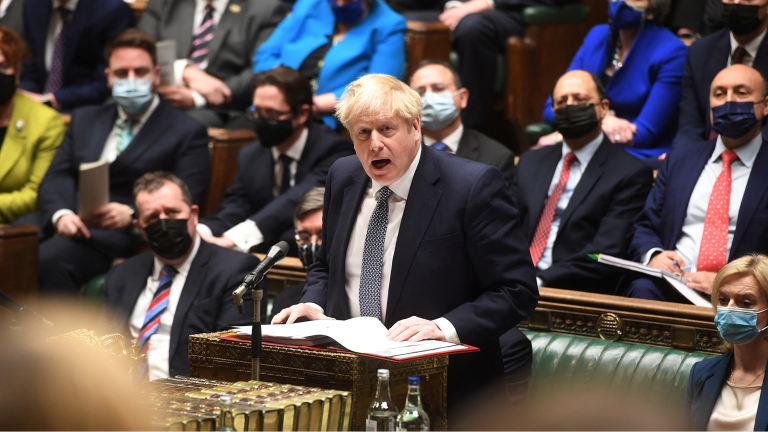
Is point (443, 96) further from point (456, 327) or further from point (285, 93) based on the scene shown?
point (456, 327)

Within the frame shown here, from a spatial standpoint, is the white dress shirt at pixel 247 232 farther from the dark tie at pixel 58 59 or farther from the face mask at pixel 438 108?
the dark tie at pixel 58 59

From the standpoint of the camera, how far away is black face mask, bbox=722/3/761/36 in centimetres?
402

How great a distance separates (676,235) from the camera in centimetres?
371

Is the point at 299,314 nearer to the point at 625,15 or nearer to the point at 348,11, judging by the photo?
the point at 625,15

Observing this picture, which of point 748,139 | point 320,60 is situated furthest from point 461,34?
point 748,139

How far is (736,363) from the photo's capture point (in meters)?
2.74

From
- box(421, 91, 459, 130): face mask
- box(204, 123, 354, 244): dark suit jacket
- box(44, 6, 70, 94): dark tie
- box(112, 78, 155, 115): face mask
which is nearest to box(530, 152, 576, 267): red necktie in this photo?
box(421, 91, 459, 130): face mask

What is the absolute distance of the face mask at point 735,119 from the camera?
3.60m

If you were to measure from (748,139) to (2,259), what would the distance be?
3.35 m

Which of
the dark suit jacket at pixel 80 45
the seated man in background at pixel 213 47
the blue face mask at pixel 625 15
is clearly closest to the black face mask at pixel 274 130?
the seated man in background at pixel 213 47

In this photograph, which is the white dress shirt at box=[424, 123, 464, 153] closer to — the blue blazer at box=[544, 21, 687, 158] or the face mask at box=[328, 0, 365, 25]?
the blue blazer at box=[544, 21, 687, 158]

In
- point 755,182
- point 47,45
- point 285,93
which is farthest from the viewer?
point 47,45

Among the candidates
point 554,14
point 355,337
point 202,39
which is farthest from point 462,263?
point 202,39

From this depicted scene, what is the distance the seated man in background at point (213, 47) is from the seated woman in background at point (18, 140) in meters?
0.72
